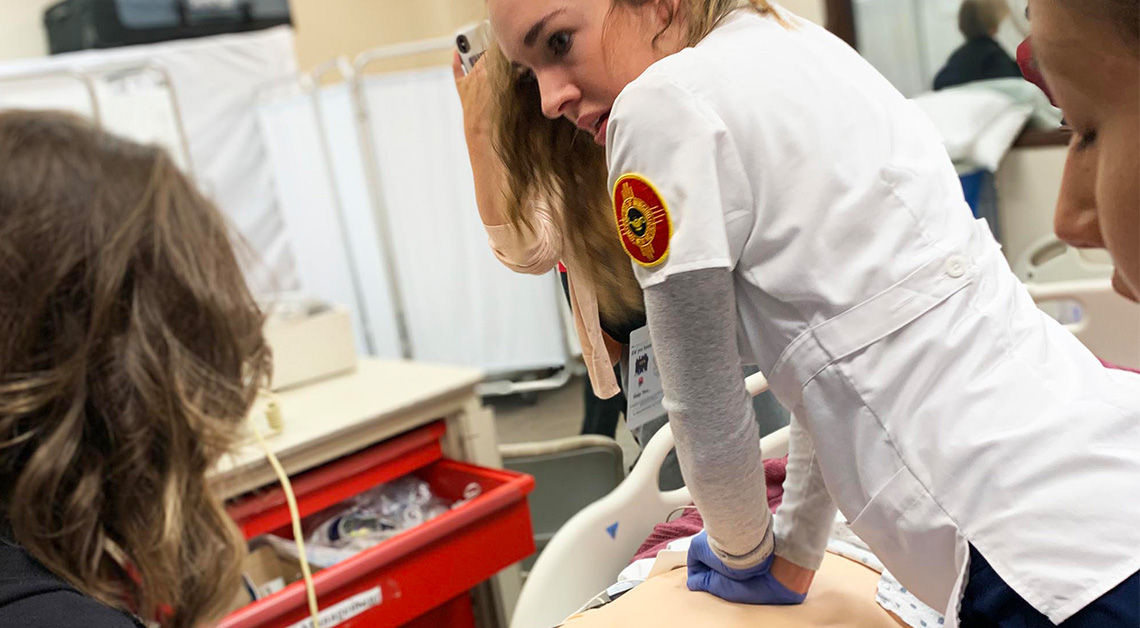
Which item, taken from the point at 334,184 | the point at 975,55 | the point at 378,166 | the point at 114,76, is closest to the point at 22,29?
the point at 114,76

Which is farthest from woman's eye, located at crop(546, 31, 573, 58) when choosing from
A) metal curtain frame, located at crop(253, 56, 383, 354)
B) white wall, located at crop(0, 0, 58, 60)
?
white wall, located at crop(0, 0, 58, 60)

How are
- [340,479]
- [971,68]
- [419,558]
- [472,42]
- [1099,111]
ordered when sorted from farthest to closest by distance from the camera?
[971,68] → [340,479] → [419,558] → [472,42] → [1099,111]

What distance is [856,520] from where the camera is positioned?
1.92 feet

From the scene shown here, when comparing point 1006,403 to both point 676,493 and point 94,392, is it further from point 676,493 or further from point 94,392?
point 94,392

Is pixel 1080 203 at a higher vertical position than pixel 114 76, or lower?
lower

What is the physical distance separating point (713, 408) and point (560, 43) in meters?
0.24

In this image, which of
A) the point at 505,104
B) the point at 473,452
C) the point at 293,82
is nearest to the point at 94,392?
the point at 505,104

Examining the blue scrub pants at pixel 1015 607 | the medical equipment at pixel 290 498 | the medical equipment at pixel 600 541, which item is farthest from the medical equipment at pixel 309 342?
the blue scrub pants at pixel 1015 607

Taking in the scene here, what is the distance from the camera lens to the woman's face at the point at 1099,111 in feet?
1.16

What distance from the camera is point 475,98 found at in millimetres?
613

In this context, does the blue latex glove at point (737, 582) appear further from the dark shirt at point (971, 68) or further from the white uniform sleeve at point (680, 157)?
the dark shirt at point (971, 68)

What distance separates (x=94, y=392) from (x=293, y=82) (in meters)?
2.78

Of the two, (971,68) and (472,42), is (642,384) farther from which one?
(971,68)

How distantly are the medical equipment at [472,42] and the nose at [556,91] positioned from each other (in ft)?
0.18
